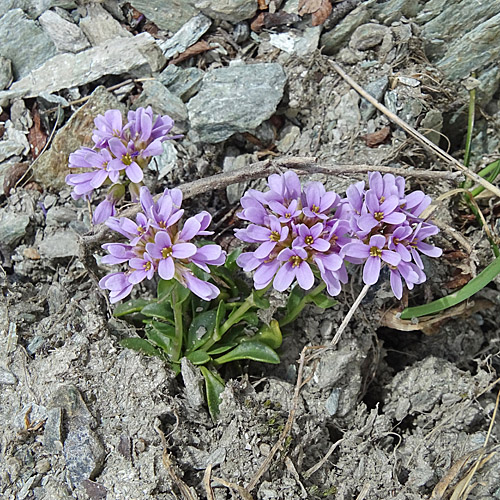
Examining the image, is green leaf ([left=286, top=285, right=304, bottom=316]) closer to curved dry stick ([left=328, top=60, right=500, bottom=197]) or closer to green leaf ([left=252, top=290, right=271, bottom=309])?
green leaf ([left=252, top=290, right=271, bottom=309])

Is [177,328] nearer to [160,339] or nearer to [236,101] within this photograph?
[160,339]

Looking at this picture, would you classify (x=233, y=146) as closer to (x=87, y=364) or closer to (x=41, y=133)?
(x=41, y=133)

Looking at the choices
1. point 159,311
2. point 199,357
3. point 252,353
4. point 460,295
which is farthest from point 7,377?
point 460,295

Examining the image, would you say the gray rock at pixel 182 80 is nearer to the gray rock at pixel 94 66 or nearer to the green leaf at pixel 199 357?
the gray rock at pixel 94 66

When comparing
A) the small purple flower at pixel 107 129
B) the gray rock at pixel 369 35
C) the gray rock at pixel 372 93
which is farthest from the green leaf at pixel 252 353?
the gray rock at pixel 369 35

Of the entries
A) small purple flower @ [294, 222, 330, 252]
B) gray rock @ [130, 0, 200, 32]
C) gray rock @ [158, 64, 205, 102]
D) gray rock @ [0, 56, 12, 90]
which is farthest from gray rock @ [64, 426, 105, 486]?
gray rock @ [130, 0, 200, 32]

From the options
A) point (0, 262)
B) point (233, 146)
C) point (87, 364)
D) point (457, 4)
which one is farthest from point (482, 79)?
point (0, 262)

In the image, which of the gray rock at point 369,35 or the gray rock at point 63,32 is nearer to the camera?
the gray rock at point 369,35
